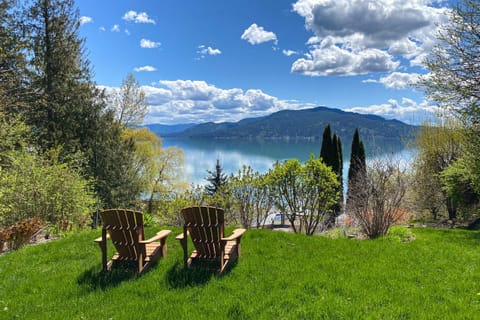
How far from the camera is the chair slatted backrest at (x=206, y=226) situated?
4566 mm

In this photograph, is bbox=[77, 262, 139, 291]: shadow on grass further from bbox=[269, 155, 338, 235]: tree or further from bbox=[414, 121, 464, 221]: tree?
bbox=[414, 121, 464, 221]: tree

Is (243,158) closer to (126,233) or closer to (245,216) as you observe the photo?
(245,216)

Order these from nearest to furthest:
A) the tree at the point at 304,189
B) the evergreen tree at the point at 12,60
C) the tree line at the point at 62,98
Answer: the tree at the point at 304,189 → the evergreen tree at the point at 12,60 → the tree line at the point at 62,98

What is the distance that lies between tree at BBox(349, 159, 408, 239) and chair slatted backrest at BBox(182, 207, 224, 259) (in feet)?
14.4

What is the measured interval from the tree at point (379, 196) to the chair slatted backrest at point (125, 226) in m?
5.23

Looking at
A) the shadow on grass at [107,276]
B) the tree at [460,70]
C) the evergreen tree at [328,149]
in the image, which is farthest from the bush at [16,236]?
the evergreen tree at [328,149]

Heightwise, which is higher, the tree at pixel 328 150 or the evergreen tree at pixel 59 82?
the evergreen tree at pixel 59 82

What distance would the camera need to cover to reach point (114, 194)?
54.3 feet

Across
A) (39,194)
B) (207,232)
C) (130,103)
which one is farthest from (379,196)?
(130,103)

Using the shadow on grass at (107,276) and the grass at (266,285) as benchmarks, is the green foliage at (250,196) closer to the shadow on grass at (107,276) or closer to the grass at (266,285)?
the grass at (266,285)

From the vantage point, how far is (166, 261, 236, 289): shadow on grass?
14.2 ft

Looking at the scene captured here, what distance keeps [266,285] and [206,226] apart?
3.67ft

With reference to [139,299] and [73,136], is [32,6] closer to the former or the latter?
[73,136]

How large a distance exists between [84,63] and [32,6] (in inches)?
135
